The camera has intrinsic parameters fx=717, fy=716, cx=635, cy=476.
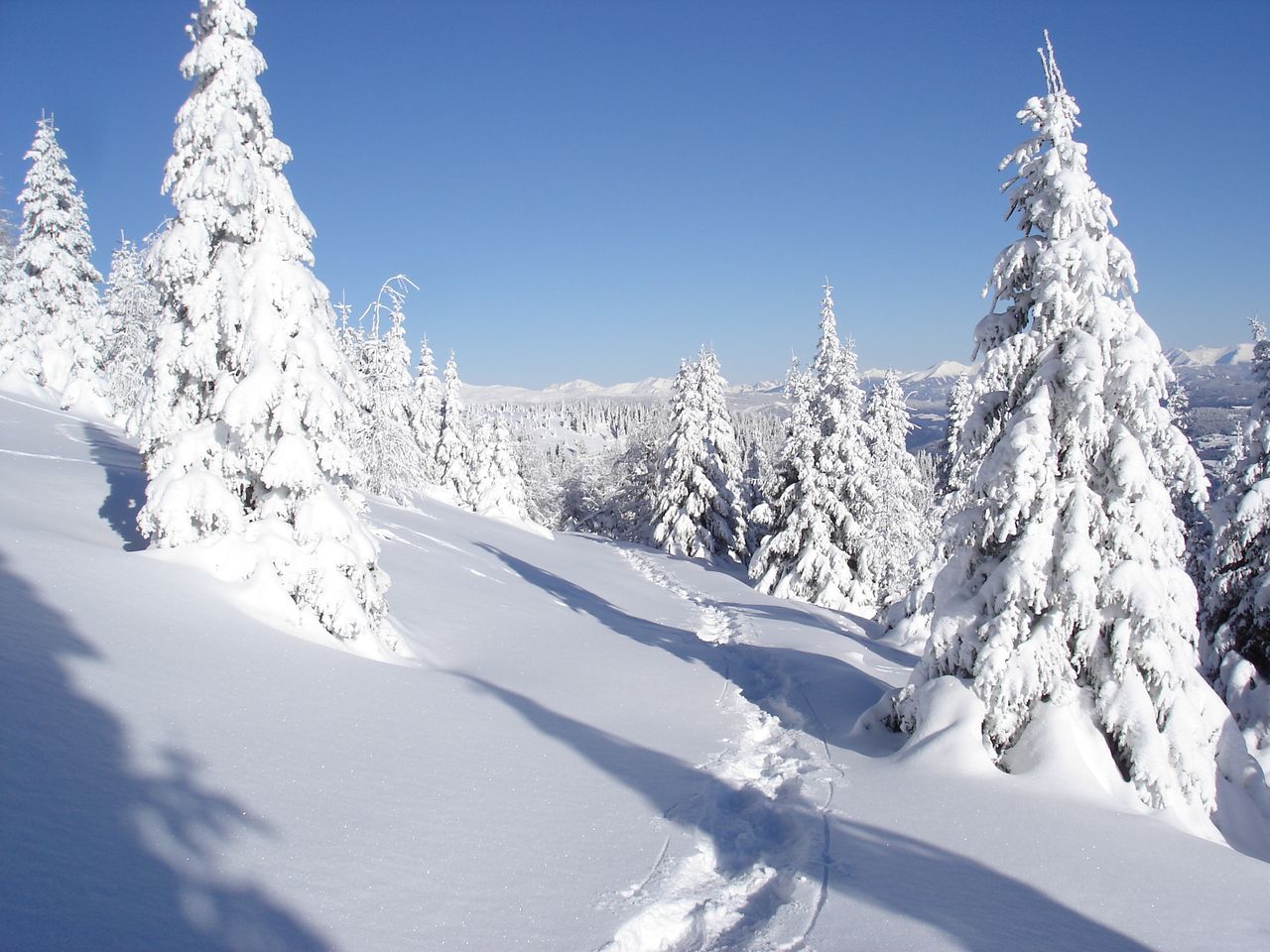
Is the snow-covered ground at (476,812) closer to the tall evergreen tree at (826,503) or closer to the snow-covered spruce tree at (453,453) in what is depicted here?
the tall evergreen tree at (826,503)

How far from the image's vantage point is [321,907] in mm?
4773

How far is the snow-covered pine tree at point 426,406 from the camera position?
166ft

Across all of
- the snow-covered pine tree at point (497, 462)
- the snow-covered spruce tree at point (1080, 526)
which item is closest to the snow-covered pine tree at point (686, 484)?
the snow-covered pine tree at point (497, 462)

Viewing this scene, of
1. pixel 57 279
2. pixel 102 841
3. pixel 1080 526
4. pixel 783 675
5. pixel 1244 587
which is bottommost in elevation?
pixel 783 675

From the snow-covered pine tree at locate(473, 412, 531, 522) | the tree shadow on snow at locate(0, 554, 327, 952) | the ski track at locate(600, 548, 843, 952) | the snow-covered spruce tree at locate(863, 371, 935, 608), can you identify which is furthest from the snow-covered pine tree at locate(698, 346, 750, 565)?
the tree shadow on snow at locate(0, 554, 327, 952)

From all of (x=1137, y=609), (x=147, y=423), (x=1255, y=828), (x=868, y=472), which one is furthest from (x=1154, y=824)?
(x=868, y=472)

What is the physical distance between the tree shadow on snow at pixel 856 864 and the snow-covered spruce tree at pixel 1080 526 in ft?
9.56

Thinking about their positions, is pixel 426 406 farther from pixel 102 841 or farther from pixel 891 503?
pixel 102 841

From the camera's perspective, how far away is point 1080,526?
9.18 meters

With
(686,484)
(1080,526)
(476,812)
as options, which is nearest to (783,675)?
(1080,526)

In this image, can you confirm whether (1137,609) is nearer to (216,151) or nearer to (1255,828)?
(1255,828)

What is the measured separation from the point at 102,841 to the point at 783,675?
11.7 m

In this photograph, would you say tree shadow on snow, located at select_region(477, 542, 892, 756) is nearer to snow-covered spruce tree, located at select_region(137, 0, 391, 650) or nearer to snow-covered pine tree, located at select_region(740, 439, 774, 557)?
snow-covered spruce tree, located at select_region(137, 0, 391, 650)

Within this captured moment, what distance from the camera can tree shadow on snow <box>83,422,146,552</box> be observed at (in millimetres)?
12734
